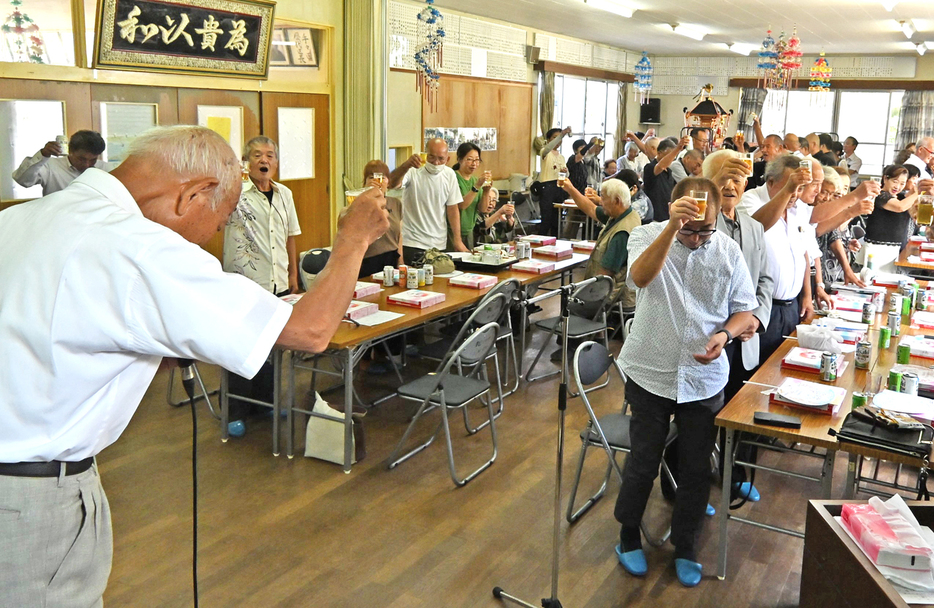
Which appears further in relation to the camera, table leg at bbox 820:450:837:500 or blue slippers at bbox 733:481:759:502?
blue slippers at bbox 733:481:759:502

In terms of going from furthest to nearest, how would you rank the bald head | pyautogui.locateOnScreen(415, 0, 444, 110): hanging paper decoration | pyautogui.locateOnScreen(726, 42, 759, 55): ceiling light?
pyautogui.locateOnScreen(726, 42, 759, 55): ceiling light
pyautogui.locateOnScreen(415, 0, 444, 110): hanging paper decoration
the bald head

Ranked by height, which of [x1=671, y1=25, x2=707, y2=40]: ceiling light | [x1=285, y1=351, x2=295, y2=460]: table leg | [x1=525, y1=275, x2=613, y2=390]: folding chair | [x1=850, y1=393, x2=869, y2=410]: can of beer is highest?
[x1=671, y1=25, x2=707, y2=40]: ceiling light

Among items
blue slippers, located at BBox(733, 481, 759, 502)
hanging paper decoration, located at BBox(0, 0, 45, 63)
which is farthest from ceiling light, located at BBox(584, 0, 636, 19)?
blue slippers, located at BBox(733, 481, 759, 502)

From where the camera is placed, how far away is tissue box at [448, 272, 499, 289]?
17.7 feet

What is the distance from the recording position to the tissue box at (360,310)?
176 inches

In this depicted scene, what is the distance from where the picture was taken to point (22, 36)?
5801 millimetres

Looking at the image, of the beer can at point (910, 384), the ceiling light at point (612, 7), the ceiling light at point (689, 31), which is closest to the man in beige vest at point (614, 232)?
the beer can at point (910, 384)

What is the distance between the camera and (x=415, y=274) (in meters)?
5.34

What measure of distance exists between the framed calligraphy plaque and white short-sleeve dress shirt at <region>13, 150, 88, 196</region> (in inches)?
34.5

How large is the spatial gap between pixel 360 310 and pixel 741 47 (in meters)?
12.7

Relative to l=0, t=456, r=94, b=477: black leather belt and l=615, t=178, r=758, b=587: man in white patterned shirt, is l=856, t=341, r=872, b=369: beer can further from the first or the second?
l=0, t=456, r=94, b=477: black leather belt

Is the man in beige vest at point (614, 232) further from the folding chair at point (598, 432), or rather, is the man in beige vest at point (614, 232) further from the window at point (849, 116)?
the window at point (849, 116)

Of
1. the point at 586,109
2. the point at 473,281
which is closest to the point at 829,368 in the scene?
the point at 473,281

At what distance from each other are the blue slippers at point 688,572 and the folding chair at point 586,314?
2.37 m
